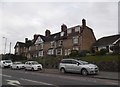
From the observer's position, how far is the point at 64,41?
2356 inches

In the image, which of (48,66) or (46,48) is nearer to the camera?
(48,66)

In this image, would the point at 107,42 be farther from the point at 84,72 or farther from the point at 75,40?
the point at 84,72

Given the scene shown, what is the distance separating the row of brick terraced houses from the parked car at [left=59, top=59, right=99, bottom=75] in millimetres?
26801

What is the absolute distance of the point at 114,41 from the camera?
162 feet

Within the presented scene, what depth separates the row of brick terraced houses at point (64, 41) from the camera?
5553 centimetres

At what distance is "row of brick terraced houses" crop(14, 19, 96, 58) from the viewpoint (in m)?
55.5

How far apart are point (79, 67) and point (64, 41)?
1390 inches

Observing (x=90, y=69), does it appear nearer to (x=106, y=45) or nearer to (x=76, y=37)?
(x=106, y=45)

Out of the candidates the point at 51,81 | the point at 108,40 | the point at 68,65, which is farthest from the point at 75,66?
the point at 108,40

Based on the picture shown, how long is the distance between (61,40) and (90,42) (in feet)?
27.0

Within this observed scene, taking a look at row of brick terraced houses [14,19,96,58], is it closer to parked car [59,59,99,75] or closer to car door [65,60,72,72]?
parked car [59,59,99,75]

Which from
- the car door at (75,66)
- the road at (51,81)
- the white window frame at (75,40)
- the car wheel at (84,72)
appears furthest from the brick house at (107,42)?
the road at (51,81)

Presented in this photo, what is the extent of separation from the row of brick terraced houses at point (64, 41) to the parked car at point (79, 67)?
2680cm

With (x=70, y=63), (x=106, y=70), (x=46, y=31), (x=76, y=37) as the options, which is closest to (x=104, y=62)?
(x=106, y=70)
